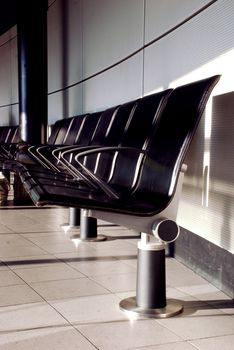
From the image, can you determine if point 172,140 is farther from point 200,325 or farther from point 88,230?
point 88,230

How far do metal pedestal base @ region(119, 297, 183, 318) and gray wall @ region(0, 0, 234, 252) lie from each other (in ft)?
1.30

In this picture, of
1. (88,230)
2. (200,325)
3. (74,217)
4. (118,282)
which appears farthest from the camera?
(74,217)

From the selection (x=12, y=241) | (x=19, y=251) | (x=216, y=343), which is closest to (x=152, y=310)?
(x=216, y=343)

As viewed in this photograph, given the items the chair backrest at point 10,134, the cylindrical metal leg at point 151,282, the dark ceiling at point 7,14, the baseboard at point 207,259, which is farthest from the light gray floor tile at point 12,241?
the dark ceiling at point 7,14

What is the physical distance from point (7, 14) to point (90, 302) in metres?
7.83

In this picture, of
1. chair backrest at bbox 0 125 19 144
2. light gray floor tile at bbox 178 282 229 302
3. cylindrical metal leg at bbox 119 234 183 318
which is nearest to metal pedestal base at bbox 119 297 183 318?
cylindrical metal leg at bbox 119 234 183 318

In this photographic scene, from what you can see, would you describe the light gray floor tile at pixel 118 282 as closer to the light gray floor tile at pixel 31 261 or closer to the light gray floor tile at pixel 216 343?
the light gray floor tile at pixel 31 261

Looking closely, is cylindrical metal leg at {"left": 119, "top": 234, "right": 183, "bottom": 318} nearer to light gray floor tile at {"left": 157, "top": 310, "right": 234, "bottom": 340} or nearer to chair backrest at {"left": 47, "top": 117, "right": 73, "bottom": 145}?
light gray floor tile at {"left": 157, "top": 310, "right": 234, "bottom": 340}

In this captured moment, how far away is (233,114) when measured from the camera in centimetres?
225

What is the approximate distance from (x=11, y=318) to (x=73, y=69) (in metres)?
4.12

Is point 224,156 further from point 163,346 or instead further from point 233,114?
point 163,346

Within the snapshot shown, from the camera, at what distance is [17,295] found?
7.32ft

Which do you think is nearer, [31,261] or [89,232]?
[31,261]

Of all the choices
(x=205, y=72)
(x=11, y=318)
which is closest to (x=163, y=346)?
(x=11, y=318)
